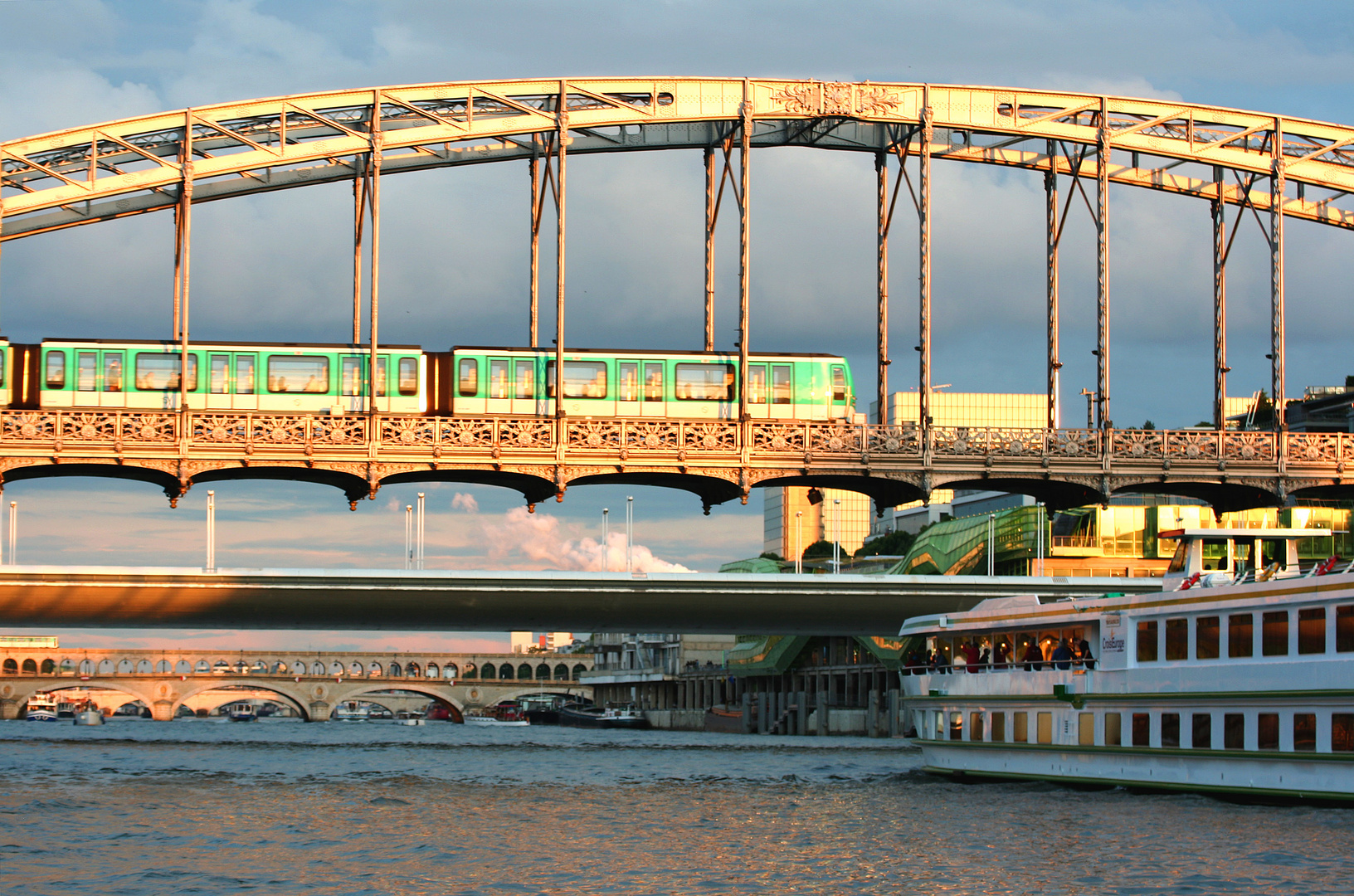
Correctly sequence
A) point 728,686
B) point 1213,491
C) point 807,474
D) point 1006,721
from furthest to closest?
point 728,686 → point 1213,491 → point 807,474 → point 1006,721

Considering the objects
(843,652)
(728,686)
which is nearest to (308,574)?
(843,652)

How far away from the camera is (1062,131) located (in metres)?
61.1

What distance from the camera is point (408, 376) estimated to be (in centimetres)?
5744

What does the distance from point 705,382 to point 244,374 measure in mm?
14600

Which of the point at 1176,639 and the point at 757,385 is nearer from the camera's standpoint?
the point at 1176,639

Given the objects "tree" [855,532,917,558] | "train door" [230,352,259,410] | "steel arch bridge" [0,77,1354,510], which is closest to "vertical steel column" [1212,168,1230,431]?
"steel arch bridge" [0,77,1354,510]

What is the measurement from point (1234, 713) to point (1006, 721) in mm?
8865

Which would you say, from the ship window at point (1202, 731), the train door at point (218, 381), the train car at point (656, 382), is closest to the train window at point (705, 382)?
the train car at point (656, 382)

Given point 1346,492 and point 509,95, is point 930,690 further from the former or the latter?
point 509,95

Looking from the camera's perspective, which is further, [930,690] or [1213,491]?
[1213,491]

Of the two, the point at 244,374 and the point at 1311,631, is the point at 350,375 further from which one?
the point at 1311,631

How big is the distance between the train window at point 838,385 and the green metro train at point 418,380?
0.03 m

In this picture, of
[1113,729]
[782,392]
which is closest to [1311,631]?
[1113,729]

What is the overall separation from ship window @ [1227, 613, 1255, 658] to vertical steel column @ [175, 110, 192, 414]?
30289 mm
